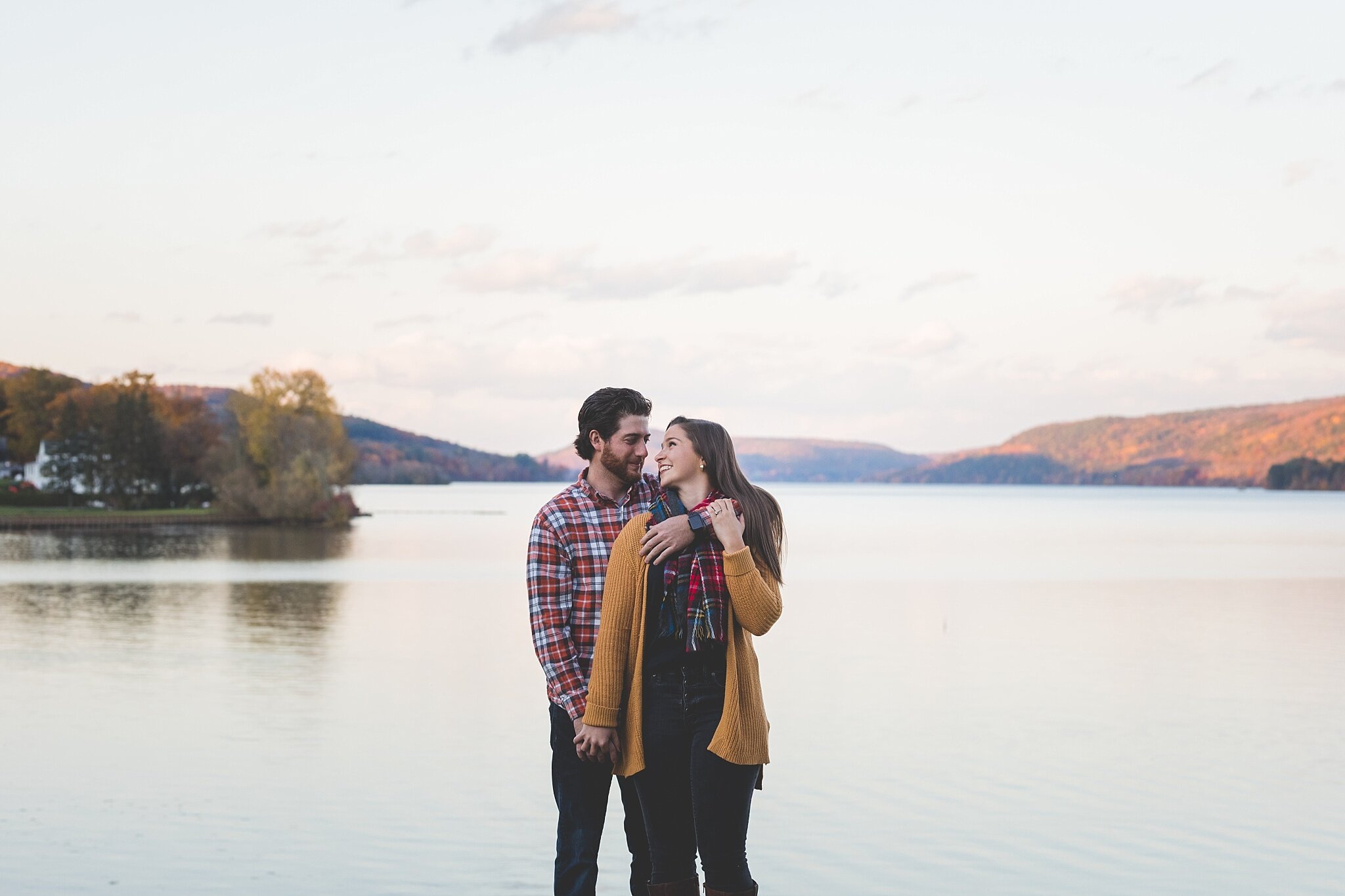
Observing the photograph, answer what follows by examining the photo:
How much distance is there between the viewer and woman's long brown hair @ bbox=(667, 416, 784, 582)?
172 inches

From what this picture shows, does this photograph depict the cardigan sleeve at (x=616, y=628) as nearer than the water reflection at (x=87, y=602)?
Yes

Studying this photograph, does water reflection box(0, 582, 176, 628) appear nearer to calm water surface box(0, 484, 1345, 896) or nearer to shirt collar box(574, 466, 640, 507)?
calm water surface box(0, 484, 1345, 896)

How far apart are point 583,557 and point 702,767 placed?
34.8 inches

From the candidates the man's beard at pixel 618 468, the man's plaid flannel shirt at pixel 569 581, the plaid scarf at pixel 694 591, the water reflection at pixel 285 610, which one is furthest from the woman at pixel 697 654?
the water reflection at pixel 285 610

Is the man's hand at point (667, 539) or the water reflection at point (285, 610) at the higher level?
the man's hand at point (667, 539)

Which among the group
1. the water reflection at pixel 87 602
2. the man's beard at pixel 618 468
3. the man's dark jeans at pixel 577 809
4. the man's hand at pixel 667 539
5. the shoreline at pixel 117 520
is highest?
the man's beard at pixel 618 468

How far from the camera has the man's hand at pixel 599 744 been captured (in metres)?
4.49

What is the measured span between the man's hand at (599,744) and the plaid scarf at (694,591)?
39 centimetres

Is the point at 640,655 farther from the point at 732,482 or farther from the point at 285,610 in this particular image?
the point at 285,610

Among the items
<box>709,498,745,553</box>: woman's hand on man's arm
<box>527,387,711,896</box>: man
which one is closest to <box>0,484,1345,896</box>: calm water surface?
<box>527,387,711,896</box>: man

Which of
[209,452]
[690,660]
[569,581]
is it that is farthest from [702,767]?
[209,452]

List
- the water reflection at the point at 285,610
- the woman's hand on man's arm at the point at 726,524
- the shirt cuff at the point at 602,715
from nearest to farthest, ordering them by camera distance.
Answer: the woman's hand on man's arm at the point at 726,524 < the shirt cuff at the point at 602,715 < the water reflection at the point at 285,610

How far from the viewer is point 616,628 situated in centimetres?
440

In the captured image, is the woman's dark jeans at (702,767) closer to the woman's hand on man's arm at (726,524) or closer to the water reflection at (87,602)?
the woman's hand on man's arm at (726,524)
